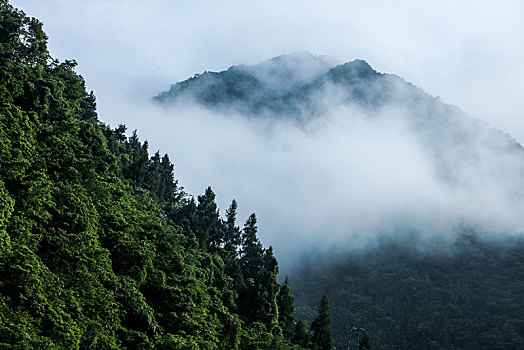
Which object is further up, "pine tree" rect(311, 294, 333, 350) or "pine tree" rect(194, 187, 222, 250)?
"pine tree" rect(194, 187, 222, 250)

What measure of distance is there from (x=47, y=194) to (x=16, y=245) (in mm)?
4425

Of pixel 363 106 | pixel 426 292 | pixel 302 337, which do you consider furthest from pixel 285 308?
pixel 363 106

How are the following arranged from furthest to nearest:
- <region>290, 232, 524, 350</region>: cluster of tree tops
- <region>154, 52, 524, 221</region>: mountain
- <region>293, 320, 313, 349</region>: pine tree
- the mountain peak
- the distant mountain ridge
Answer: the distant mountain ridge → the mountain peak → <region>154, 52, 524, 221</region>: mountain → <region>290, 232, 524, 350</region>: cluster of tree tops → <region>293, 320, 313, 349</region>: pine tree

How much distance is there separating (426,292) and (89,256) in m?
72.3

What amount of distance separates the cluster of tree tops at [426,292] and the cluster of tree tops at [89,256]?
3114cm

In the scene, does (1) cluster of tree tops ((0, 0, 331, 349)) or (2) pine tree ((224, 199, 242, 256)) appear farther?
(2) pine tree ((224, 199, 242, 256))

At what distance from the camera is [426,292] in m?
85.2

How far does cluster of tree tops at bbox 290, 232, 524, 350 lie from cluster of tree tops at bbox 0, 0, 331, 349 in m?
31.1

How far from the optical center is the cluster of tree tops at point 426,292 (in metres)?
72.6

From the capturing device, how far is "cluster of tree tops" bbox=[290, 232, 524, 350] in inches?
2857

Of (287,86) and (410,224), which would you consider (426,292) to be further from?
(287,86)

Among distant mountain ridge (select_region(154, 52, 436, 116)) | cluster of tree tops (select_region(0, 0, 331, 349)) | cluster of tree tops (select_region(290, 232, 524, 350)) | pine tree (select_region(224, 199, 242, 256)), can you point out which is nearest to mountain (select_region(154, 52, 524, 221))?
distant mountain ridge (select_region(154, 52, 436, 116))

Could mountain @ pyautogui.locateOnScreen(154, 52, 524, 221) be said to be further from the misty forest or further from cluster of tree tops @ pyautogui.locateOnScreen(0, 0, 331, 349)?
cluster of tree tops @ pyautogui.locateOnScreen(0, 0, 331, 349)

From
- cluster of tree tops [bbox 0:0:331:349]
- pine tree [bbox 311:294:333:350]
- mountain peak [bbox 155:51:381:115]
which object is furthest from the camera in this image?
mountain peak [bbox 155:51:381:115]
